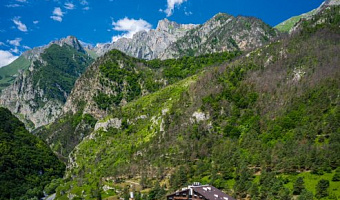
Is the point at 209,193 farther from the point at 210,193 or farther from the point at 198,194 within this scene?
the point at 198,194

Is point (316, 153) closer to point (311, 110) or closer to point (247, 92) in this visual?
point (311, 110)

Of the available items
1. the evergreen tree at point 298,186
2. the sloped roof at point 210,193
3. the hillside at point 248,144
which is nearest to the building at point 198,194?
the sloped roof at point 210,193

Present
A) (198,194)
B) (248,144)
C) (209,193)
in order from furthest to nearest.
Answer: (248,144)
(209,193)
(198,194)

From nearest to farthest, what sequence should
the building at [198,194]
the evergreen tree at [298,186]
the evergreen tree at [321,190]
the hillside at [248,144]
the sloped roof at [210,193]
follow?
1. the sloped roof at [210,193]
2. the building at [198,194]
3. the evergreen tree at [321,190]
4. the evergreen tree at [298,186]
5. the hillside at [248,144]

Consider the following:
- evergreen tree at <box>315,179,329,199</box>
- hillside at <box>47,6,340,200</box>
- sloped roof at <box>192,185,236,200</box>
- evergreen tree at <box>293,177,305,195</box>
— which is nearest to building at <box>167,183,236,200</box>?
sloped roof at <box>192,185,236,200</box>

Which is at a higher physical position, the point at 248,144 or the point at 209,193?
the point at 248,144

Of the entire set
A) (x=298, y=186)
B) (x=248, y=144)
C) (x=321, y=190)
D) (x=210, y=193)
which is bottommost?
(x=321, y=190)

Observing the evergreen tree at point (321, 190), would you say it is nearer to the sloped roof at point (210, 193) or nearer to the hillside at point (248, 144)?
the hillside at point (248, 144)

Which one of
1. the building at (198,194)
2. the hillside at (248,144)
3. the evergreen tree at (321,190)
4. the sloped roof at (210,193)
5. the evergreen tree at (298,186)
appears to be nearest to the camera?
the sloped roof at (210,193)

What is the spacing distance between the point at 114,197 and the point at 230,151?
58485 millimetres

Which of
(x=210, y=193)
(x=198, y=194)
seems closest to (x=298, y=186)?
(x=210, y=193)

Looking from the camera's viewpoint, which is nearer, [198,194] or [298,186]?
[198,194]

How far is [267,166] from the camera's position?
115 m

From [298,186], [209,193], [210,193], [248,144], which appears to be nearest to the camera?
[209,193]
